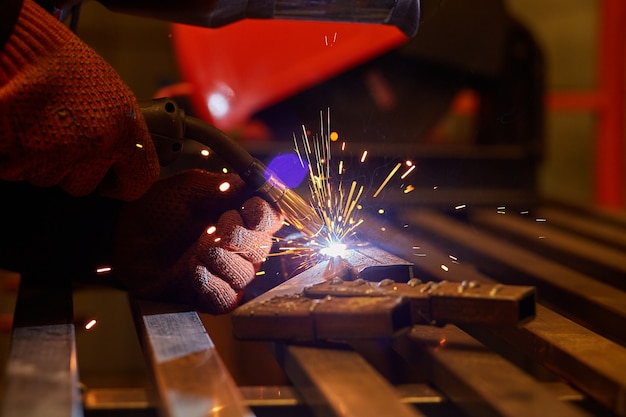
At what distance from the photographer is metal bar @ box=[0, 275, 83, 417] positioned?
0.95m

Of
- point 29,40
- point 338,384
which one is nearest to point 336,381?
point 338,384

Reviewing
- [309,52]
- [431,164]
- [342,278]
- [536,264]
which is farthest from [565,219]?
[342,278]

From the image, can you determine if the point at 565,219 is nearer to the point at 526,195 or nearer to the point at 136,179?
the point at 526,195

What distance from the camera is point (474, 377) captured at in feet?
3.50

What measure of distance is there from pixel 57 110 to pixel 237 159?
17.6 inches

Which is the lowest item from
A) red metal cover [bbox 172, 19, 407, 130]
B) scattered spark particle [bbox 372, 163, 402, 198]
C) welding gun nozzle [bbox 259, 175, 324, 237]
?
welding gun nozzle [bbox 259, 175, 324, 237]

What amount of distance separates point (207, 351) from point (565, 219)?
68.7 inches

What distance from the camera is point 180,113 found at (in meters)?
1.46

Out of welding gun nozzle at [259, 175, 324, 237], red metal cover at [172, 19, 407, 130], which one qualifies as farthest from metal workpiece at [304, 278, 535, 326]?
red metal cover at [172, 19, 407, 130]

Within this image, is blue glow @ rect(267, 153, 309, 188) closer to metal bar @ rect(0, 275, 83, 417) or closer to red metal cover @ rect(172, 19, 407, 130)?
red metal cover @ rect(172, 19, 407, 130)

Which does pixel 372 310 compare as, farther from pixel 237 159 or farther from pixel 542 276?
pixel 542 276

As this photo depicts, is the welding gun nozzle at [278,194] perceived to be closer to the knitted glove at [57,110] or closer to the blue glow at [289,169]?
the knitted glove at [57,110]

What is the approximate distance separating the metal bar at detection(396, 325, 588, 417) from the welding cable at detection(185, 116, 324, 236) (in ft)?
1.24

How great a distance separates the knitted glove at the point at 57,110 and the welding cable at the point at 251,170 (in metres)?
0.26
